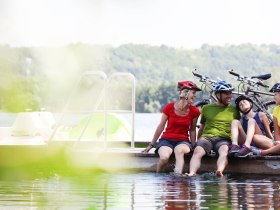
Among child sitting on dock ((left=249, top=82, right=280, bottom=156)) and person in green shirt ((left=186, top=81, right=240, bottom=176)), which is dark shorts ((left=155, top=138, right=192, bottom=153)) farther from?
child sitting on dock ((left=249, top=82, right=280, bottom=156))

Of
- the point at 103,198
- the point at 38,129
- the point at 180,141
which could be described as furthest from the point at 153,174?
the point at 38,129

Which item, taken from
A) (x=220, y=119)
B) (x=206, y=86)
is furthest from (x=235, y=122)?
(x=206, y=86)

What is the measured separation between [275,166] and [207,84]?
2.25 m

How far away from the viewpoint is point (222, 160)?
7609 millimetres

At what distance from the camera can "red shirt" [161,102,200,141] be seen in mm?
7875

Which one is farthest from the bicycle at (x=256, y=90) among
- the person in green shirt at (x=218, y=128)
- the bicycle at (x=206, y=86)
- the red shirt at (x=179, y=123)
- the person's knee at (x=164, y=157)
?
the person's knee at (x=164, y=157)

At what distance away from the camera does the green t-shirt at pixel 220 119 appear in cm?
788

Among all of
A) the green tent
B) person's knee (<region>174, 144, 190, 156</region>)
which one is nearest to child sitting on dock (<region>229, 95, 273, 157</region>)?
person's knee (<region>174, 144, 190, 156</region>)

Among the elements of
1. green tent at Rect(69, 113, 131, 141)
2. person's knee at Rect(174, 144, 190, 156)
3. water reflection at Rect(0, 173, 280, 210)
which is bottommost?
water reflection at Rect(0, 173, 280, 210)

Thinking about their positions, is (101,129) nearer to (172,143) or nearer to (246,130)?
(172,143)

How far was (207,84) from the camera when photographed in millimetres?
9773

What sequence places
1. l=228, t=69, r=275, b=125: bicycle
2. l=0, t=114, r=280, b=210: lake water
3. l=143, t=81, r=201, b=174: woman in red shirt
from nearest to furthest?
l=0, t=114, r=280, b=210: lake water, l=143, t=81, r=201, b=174: woman in red shirt, l=228, t=69, r=275, b=125: bicycle

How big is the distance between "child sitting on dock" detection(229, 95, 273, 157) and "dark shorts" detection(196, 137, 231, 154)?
5.7 inches

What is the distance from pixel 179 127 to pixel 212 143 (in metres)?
0.43
